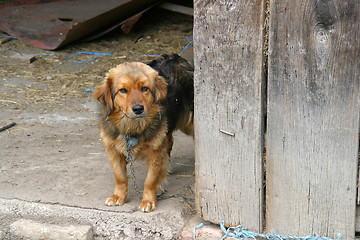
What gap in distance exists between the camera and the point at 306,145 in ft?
10.8

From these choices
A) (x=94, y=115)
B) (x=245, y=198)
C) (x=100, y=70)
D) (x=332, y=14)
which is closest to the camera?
(x=332, y=14)

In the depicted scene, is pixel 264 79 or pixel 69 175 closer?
pixel 264 79

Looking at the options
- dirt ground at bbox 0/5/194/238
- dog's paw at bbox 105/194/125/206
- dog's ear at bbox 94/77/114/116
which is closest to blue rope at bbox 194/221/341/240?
dirt ground at bbox 0/5/194/238

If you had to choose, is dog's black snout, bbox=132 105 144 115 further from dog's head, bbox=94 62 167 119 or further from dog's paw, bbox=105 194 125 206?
dog's paw, bbox=105 194 125 206

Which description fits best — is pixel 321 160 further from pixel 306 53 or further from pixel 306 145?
pixel 306 53

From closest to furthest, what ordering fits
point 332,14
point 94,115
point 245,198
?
point 332,14, point 245,198, point 94,115

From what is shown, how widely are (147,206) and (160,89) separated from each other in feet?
3.18

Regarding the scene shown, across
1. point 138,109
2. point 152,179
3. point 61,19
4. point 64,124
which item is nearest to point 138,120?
point 138,109

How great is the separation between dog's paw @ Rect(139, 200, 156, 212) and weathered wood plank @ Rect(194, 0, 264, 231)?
53 centimetres

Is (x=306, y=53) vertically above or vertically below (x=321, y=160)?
above

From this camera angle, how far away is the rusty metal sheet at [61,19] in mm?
9055

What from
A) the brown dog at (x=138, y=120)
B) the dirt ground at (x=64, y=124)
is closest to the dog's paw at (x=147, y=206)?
the brown dog at (x=138, y=120)

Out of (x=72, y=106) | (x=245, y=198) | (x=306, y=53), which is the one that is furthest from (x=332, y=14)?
(x=72, y=106)

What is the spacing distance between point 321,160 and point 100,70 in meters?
5.64
